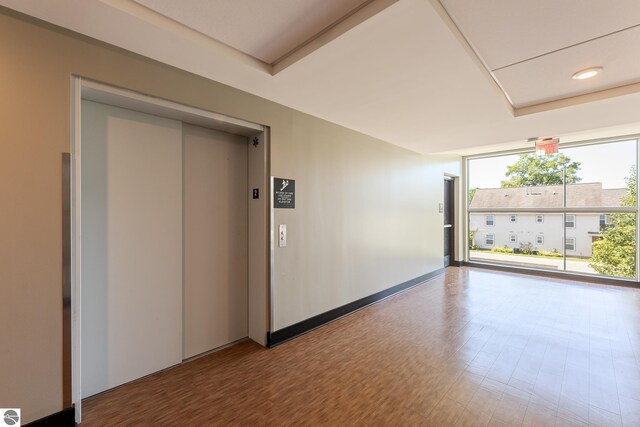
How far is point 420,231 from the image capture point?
5461 mm

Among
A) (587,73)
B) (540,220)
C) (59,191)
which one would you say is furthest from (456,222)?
(59,191)

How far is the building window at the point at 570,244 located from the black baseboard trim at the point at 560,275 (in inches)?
21.4

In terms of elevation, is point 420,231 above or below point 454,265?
above

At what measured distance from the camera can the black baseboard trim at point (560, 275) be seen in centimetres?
525

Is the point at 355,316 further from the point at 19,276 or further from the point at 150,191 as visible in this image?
the point at 19,276

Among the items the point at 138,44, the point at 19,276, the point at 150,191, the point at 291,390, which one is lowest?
the point at 291,390

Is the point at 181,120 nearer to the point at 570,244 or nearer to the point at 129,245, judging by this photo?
the point at 129,245

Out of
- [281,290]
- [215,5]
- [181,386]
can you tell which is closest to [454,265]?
[281,290]

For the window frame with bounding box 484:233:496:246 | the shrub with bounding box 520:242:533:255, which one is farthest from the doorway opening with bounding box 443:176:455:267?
the shrub with bounding box 520:242:533:255

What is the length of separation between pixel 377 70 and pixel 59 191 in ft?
7.89

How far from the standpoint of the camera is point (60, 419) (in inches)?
66.8

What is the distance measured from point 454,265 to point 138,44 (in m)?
7.67

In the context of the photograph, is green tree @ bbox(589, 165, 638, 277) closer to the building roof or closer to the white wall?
the building roof

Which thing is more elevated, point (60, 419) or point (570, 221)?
point (570, 221)
